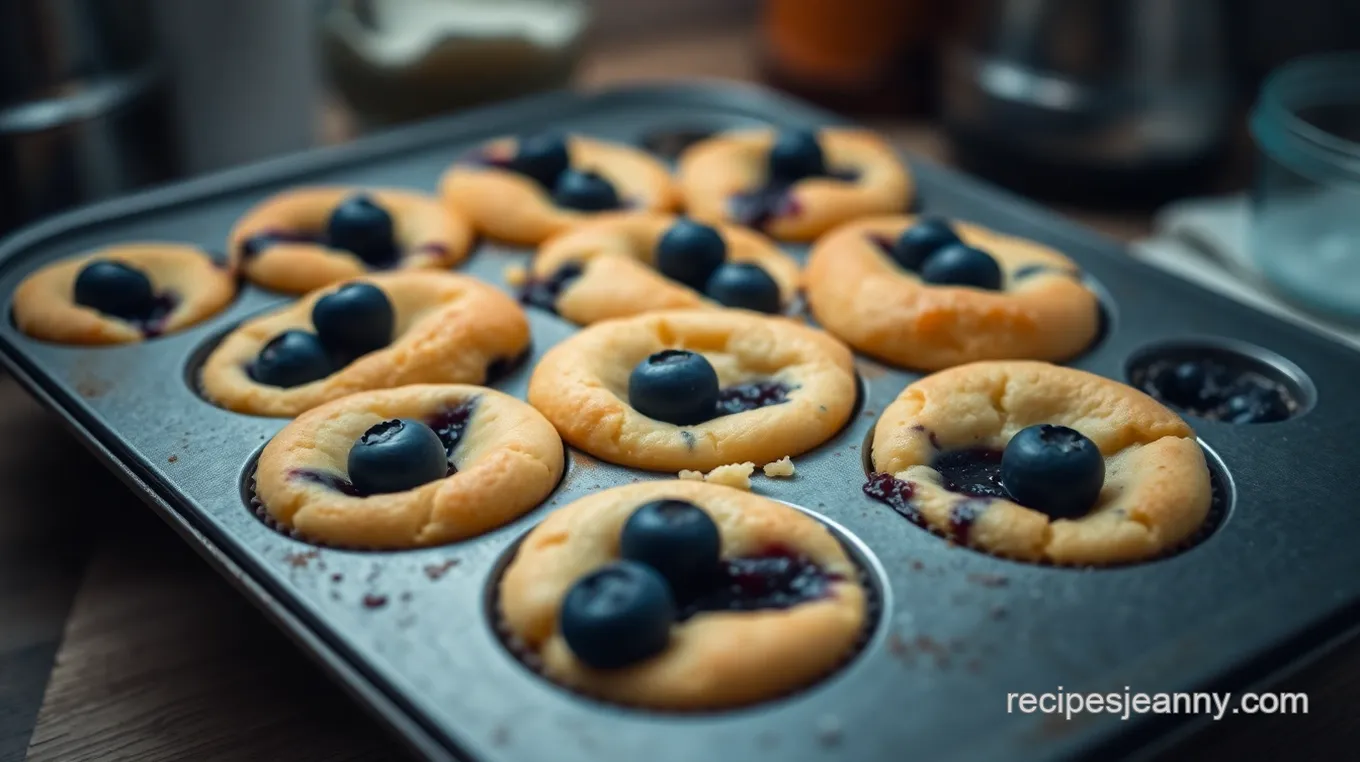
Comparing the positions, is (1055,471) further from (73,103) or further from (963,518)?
(73,103)

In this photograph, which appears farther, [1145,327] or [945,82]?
[945,82]

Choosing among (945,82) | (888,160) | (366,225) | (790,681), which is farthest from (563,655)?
(945,82)

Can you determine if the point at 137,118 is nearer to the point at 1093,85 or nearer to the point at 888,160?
the point at 888,160

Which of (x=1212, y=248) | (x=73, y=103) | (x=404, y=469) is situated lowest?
(x=1212, y=248)

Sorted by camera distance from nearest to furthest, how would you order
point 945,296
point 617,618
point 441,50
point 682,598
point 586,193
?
point 617,618 < point 682,598 < point 945,296 < point 586,193 < point 441,50

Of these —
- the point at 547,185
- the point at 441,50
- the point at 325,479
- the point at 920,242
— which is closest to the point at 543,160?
the point at 547,185

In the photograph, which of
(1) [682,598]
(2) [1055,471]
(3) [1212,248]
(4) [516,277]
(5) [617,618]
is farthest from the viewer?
(3) [1212,248]
